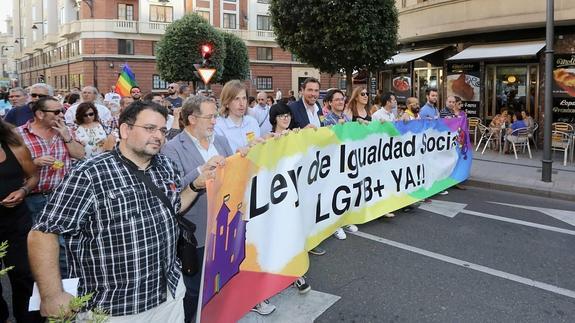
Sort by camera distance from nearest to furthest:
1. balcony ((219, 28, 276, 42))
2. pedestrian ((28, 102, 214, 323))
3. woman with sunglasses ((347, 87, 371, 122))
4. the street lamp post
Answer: pedestrian ((28, 102, 214, 323)) → woman with sunglasses ((347, 87, 371, 122)) → the street lamp post → balcony ((219, 28, 276, 42))

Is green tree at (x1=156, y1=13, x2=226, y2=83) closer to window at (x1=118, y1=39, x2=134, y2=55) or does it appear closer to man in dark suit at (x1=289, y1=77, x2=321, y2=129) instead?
window at (x1=118, y1=39, x2=134, y2=55)

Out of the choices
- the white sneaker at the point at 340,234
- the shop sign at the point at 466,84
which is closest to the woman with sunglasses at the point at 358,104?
the white sneaker at the point at 340,234

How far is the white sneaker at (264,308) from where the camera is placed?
12.8 feet

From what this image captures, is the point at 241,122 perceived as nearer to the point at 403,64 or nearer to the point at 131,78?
the point at 131,78

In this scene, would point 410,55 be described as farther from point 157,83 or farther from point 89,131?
point 157,83

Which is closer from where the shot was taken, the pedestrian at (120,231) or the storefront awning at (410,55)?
the pedestrian at (120,231)

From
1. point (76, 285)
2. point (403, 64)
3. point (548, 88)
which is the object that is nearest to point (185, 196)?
point (76, 285)

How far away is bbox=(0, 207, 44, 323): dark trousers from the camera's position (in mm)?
3264

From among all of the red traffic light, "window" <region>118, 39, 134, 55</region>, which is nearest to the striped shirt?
the red traffic light

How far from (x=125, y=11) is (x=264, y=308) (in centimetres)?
5024

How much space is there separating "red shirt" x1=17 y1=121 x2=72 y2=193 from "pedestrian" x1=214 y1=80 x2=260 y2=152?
1.44 m

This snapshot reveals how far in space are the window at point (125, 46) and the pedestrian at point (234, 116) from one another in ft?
153

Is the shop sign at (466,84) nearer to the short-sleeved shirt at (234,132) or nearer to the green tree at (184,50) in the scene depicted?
the short-sleeved shirt at (234,132)

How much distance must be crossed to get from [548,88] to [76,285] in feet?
30.9
